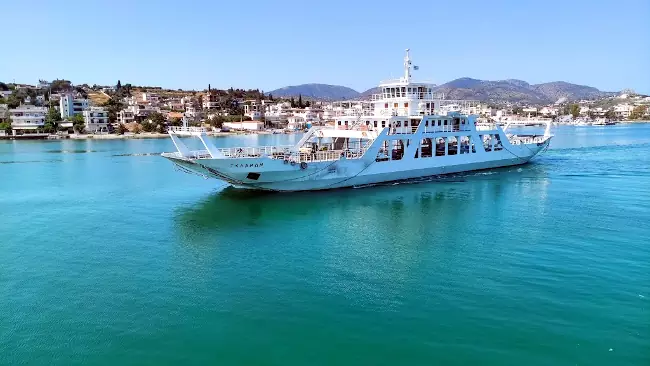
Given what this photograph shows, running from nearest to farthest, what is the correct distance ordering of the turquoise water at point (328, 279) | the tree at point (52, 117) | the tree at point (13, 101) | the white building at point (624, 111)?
the turquoise water at point (328, 279) < the tree at point (52, 117) < the tree at point (13, 101) < the white building at point (624, 111)

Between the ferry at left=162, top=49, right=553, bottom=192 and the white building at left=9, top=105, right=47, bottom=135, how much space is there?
3108 inches

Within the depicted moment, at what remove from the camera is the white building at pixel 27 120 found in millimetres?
90812

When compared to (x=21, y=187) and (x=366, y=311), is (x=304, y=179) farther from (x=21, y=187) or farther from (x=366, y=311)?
(x=21, y=187)

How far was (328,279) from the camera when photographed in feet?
49.3

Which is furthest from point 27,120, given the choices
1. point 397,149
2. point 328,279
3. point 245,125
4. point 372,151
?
point 328,279

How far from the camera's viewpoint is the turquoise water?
11.2 metres

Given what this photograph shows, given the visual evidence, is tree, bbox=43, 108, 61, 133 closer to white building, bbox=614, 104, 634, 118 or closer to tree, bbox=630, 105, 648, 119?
tree, bbox=630, 105, 648, 119

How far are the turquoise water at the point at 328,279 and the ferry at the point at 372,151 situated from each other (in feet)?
4.92

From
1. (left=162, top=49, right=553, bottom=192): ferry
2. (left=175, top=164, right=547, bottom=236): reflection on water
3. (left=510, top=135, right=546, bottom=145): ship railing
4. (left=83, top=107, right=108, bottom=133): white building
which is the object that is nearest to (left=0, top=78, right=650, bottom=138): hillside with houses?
(left=83, top=107, right=108, bottom=133): white building

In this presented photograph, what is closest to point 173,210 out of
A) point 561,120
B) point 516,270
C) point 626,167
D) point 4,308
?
point 4,308

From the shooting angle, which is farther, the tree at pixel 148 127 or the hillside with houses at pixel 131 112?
the tree at pixel 148 127

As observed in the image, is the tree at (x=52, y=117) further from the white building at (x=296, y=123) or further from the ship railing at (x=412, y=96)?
the ship railing at (x=412, y=96)

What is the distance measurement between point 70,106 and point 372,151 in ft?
314

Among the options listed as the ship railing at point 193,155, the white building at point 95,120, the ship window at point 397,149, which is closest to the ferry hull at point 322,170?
the ship railing at point 193,155
